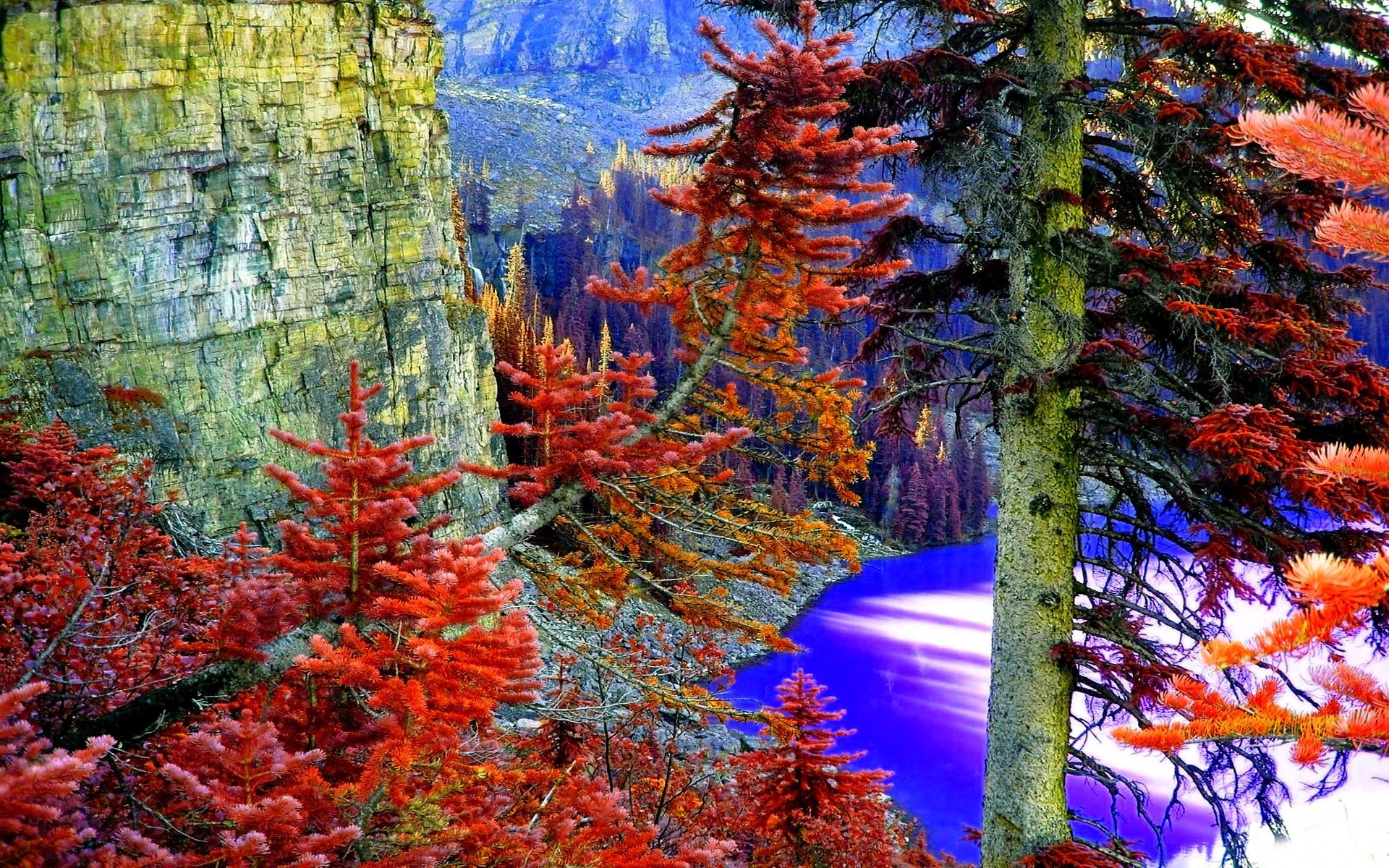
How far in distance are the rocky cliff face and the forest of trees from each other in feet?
23.9

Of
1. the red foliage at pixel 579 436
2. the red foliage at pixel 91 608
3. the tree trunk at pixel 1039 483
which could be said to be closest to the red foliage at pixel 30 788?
the red foliage at pixel 91 608

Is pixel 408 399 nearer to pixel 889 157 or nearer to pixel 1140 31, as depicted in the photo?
pixel 889 157

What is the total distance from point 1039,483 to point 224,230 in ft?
45.0

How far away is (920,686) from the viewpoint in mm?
31062

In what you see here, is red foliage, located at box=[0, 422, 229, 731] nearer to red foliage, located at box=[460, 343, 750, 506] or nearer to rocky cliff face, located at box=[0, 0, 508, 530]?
red foliage, located at box=[460, 343, 750, 506]

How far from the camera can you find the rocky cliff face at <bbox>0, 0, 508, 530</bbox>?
12.1 m

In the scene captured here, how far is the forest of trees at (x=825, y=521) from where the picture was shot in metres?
2.87

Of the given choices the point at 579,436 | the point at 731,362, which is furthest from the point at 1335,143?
the point at 731,362

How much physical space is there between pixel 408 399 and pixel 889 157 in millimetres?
12709

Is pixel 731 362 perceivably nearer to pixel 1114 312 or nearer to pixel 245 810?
pixel 1114 312

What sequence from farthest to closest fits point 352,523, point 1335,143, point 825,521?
point 825,521 → point 352,523 → point 1335,143

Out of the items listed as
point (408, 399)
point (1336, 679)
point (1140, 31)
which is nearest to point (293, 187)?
point (408, 399)

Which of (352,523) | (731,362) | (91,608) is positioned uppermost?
(731,362)

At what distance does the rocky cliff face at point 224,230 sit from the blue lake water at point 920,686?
32.4 feet
